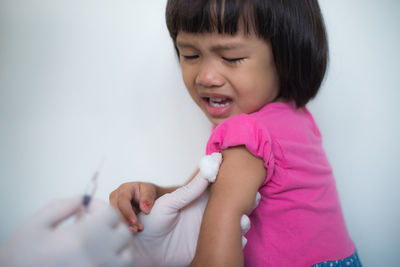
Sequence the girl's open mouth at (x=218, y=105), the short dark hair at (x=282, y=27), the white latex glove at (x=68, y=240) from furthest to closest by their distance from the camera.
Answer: the girl's open mouth at (x=218, y=105) < the short dark hair at (x=282, y=27) < the white latex glove at (x=68, y=240)

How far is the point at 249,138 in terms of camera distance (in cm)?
61

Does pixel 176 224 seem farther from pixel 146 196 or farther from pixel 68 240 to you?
pixel 68 240

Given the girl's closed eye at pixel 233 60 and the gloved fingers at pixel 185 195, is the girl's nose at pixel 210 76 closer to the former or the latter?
the girl's closed eye at pixel 233 60

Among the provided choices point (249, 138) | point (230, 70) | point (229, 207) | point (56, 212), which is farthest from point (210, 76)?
point (56, 212)

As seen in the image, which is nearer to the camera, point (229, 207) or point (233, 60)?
point (229, 207)

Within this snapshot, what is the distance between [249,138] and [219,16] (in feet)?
0.82

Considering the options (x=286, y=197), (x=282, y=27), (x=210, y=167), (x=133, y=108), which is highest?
(x=282, y=27)

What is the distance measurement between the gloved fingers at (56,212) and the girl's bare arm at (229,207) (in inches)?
10.0

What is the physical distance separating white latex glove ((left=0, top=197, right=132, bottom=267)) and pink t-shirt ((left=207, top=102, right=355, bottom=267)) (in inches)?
11.4

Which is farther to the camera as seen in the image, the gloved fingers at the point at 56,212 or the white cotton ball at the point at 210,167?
the white cotton ball at the point at 210,167

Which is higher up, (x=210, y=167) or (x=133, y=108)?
(x=133, y=108)

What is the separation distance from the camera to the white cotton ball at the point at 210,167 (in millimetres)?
602

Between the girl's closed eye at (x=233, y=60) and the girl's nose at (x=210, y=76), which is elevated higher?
the girl's closed eye at (x=233, y=60)

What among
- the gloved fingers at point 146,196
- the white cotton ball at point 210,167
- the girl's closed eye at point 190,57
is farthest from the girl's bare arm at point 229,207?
the girl's closed eye at point 190,57
